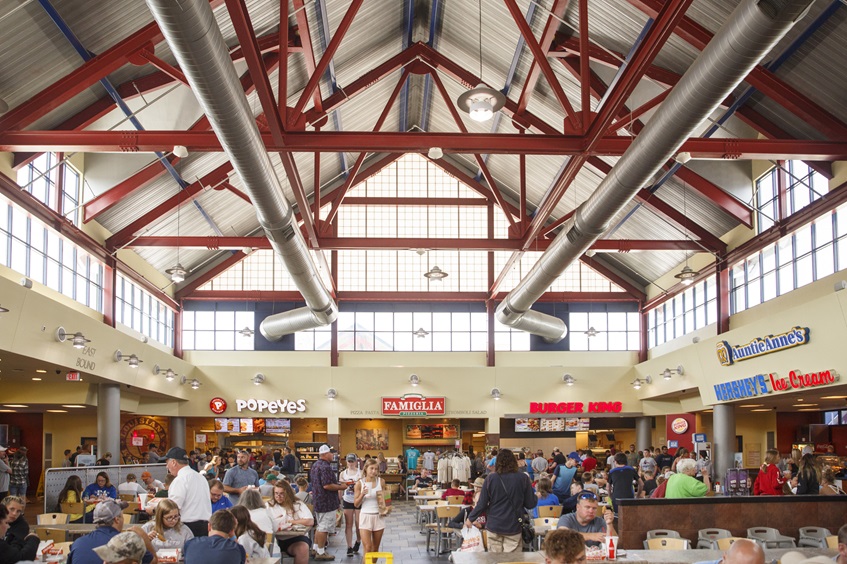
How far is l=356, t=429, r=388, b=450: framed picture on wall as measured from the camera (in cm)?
3125

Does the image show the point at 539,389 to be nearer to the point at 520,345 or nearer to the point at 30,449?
the point at 520,345

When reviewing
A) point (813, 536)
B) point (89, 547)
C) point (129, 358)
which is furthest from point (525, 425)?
point (89, 547)

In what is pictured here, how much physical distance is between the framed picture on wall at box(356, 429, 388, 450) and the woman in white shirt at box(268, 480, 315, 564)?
67.5 ft

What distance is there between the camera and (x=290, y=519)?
10.5 m

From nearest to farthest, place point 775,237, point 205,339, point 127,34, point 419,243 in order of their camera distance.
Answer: point 127,34
point 775,237
point 419,243
point 205,339

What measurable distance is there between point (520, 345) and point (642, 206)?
27.5 feet

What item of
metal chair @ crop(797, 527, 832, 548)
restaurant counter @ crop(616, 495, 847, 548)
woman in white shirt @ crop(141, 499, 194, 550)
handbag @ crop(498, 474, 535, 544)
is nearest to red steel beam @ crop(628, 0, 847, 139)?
restaurant counter @ crop(616, 495, 847, 548)

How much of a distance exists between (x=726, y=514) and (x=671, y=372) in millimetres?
13736

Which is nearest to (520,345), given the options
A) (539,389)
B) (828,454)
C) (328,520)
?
(539,389)

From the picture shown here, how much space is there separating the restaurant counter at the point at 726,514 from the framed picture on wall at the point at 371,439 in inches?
820

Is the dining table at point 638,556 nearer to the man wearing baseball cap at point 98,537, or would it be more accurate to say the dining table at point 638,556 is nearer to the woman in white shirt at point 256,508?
the woman in white shirt at point 256,508

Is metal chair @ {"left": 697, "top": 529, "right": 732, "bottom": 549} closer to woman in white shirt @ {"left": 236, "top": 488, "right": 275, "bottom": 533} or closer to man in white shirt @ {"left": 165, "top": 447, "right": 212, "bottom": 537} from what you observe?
woman in white shirt @ {"left": 236, "top": 488, "right": 275, "bottom": 533}

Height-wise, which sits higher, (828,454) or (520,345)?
(520,345)

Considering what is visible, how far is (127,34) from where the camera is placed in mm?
14492
